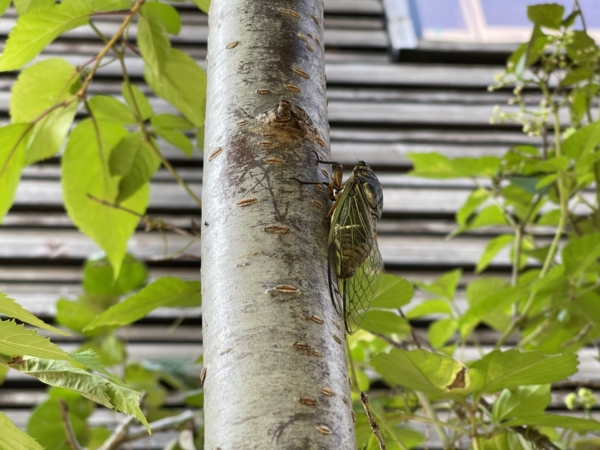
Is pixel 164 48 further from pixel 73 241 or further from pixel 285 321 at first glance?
pixel 73 241

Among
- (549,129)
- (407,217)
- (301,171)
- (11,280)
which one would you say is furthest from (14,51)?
(549,129)

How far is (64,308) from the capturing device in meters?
1.41

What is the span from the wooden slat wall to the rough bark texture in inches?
44.4

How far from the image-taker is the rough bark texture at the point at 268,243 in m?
0.35

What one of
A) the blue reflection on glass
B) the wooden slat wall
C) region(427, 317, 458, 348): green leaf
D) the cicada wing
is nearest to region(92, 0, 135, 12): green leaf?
the cicada wing

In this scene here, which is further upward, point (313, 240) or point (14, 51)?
point (14, 51)

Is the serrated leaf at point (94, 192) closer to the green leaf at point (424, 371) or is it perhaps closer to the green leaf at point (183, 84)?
the green leaf at point (183, 84)

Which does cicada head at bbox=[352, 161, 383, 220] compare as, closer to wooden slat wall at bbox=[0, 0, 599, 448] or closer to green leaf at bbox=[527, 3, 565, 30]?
green leaf at bbox=[527, 3, 565, 30]

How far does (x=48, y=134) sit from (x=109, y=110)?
11 centimetres

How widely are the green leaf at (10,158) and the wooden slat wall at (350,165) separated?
0.86 metres

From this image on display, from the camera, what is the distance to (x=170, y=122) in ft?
3.07

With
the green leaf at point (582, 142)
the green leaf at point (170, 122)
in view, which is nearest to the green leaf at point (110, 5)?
the green leaf at point (170, 122)

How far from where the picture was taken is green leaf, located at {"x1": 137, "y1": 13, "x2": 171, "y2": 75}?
71 centimetres

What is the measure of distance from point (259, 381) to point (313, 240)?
0.10m
